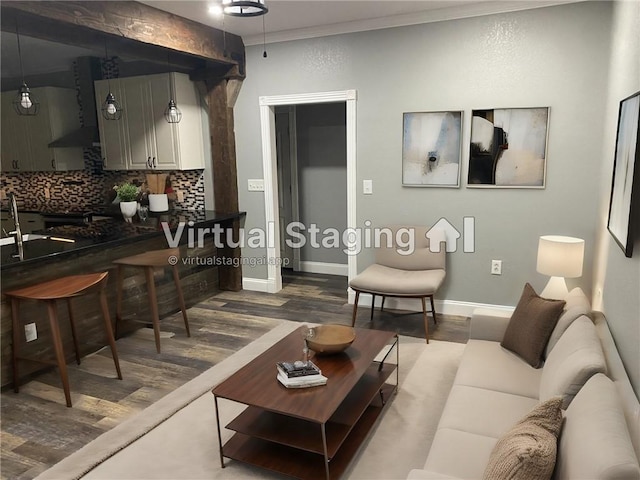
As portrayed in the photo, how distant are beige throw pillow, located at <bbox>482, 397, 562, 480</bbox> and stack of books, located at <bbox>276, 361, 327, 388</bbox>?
38.6 inches

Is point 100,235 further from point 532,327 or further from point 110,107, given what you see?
point 532,327

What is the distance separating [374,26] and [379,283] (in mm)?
2283

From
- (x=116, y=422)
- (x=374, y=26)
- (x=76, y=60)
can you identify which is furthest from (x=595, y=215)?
(x=76, y=60)

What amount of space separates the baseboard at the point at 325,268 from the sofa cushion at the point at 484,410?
11.8 feet

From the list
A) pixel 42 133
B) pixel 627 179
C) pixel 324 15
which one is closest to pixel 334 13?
pixel 324 15

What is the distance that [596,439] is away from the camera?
126cm

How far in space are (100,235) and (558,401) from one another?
3.30 meters

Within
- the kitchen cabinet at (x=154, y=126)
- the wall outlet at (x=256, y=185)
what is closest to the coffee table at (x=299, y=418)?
the wall outlet at (x=256, y=185)

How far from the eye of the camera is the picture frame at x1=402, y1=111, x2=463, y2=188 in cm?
402

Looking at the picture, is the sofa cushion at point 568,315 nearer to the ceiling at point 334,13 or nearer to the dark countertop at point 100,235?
the ceiling at point 334,13

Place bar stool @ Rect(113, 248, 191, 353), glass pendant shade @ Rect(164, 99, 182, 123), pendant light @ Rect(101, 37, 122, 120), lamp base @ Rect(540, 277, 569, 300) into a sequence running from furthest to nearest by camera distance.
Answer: glass pendant shade @ Rect(164, 99, 182, 123) → pendant light @ Rect(101, 37, 122, 120) → bar stool @ Rect(113, 248, 191, 353) → lamp base @ Rect(540, 277, 569, 300)

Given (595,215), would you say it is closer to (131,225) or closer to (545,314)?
(545,314)

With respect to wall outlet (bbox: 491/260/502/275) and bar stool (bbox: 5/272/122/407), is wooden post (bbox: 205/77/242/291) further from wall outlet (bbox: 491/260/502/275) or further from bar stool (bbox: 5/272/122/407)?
wall outlet (bbox: 491/260/502/275)

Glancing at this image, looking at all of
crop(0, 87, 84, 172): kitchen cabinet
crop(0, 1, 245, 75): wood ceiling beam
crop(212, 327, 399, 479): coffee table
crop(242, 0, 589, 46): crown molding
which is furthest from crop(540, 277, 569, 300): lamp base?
crop(0, 87, 84, 172): kitchen cabinet
